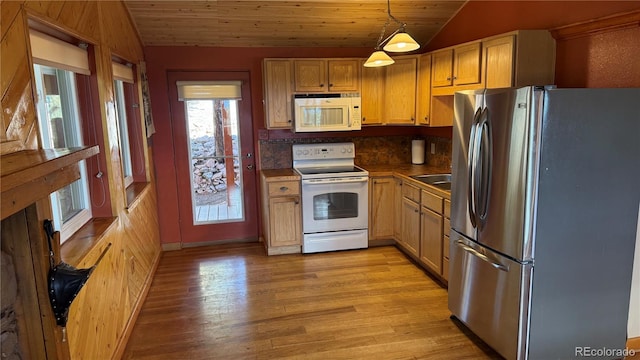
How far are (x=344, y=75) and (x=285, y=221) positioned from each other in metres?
1.76

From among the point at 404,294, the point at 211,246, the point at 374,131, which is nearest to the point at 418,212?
the point at 404,294

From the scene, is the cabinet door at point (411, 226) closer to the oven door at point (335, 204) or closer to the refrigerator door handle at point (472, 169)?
the oven door at point (335, 204)

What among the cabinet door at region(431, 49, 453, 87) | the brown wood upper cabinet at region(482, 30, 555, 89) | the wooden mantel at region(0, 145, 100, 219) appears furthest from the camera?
the cabinet door at region(431, 49, 453, 87)

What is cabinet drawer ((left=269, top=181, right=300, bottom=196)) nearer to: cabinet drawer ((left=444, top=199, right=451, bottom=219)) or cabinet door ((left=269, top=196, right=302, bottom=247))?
cabinet door ((left=269, top=196, right=302, bottom=247))

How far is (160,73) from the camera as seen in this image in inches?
180

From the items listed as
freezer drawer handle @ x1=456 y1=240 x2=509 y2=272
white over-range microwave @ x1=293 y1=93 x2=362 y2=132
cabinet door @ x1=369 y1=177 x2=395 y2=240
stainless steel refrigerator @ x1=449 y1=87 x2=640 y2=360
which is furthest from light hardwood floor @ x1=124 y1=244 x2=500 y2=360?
white over-range microwave @ x1=293 y1=93 x2=362 y2=132

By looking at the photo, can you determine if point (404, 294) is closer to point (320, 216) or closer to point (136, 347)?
point (320, 216)

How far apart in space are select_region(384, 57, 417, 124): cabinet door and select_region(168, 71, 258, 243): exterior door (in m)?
1.63

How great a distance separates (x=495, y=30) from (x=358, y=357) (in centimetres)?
300

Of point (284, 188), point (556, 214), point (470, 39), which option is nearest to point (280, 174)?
point (284, 188)

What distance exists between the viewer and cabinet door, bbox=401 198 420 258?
4117 millimetres

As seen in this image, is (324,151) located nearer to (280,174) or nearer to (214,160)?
(280,174)

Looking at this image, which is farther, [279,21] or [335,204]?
[335,204]

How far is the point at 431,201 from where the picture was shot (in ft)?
12.4
